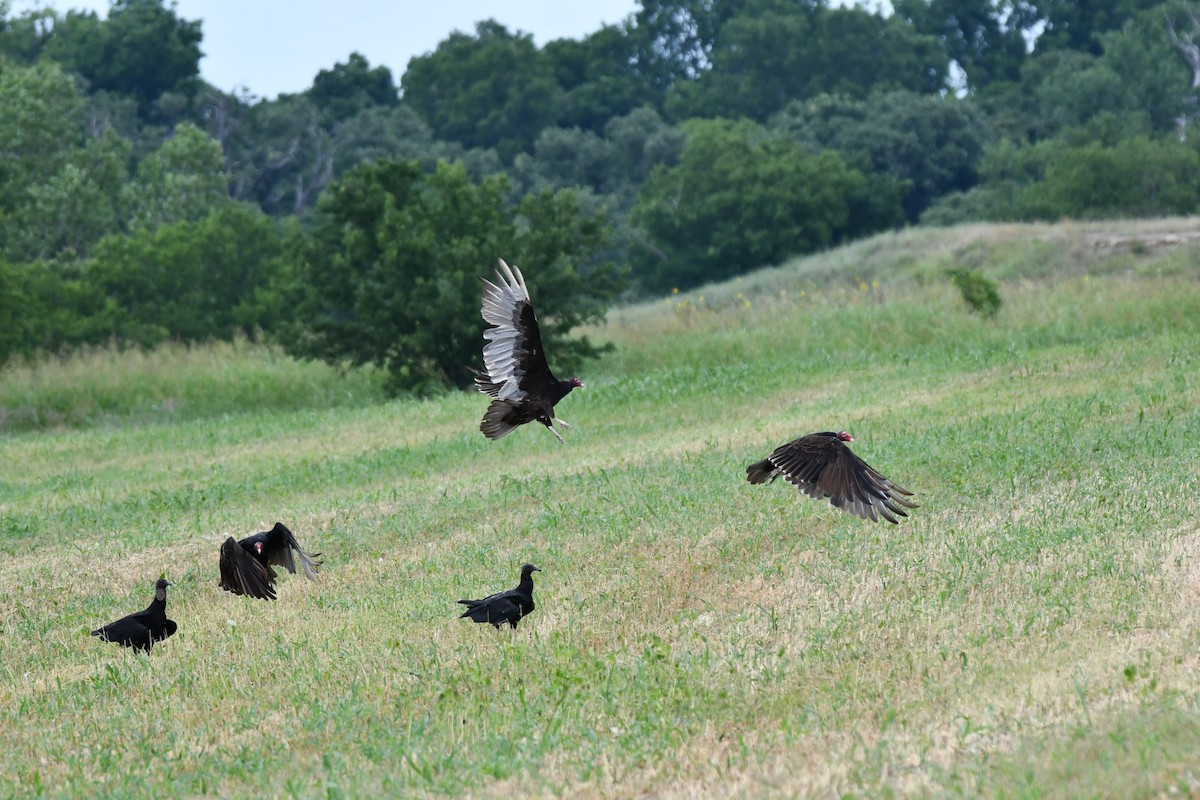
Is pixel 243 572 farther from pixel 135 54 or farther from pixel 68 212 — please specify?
pixel 135 54

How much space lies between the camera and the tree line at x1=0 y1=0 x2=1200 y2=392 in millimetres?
26328

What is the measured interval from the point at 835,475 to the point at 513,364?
286 cm

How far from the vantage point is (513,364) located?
1106cm

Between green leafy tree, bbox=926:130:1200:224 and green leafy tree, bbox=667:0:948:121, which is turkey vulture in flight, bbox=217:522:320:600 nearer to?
green leafy tree, bbox=926:130:1200:224

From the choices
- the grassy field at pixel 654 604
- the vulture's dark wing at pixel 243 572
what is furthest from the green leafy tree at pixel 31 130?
the vulture's dark wing at pixel 243 572

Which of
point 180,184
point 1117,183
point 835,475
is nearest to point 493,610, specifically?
point 835,475

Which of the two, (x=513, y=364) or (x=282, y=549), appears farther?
(x=513, y=364)

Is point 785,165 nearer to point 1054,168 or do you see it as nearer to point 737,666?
point 1054,168

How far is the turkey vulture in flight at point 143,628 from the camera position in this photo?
886 centimetres

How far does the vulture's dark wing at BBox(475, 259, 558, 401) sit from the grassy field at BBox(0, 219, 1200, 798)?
114cm

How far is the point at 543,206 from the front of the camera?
26.3m

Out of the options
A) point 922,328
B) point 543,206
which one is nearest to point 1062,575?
point 922,328

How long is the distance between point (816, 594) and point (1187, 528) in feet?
8.17

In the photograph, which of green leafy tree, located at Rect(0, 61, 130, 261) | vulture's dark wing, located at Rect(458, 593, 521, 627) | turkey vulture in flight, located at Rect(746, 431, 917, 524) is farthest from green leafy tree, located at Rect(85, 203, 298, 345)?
vulture's dark wing, located at Rect(458, 593, 521, 627)
